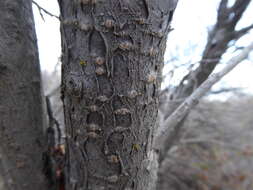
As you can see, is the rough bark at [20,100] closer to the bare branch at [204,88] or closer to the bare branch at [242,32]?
the bare branch at [204,88]

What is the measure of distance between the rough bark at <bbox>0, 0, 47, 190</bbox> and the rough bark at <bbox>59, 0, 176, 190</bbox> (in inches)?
5.7

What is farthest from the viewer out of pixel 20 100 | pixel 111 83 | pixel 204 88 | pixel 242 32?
pixel 242 32

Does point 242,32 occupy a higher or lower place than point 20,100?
higher

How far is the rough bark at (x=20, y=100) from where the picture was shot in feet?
1.82

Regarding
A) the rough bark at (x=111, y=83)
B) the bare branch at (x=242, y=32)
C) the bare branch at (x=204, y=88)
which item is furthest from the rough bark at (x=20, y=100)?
the bare branch at (x=242, y=32)

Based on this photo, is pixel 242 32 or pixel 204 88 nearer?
pixel 204 88

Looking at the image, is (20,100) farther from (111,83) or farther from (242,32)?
(242,32)

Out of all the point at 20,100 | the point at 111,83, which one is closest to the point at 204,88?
the point at 111,83

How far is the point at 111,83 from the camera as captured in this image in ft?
1.61

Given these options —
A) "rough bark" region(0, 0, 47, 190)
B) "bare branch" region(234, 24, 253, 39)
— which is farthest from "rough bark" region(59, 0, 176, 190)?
"bare branch" region(234, 24, 253, 39)

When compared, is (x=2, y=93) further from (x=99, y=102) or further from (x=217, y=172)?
(x=217, y=172)

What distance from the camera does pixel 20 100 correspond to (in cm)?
61

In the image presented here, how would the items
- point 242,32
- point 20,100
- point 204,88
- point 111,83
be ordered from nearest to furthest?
point 111,83
point 20,100
point 204,88
point 242,32

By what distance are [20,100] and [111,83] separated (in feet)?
1.04
